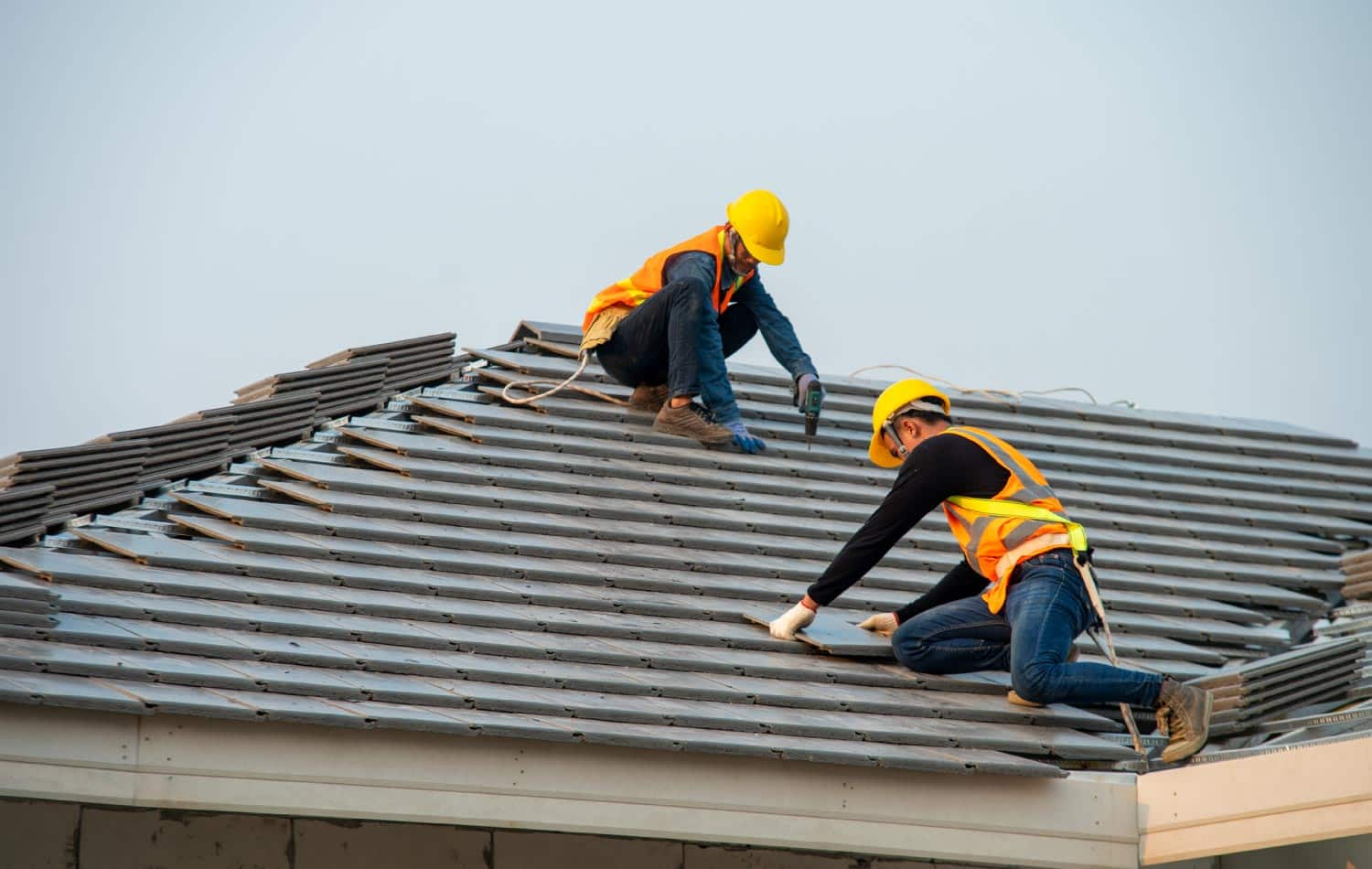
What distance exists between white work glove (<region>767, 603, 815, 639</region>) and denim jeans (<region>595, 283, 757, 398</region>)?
1860 millimetres

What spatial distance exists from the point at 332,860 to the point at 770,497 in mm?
2938

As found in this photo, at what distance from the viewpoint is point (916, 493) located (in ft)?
18.7

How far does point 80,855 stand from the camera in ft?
15.5

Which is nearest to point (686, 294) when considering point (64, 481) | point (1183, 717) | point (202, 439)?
point (202, 439)

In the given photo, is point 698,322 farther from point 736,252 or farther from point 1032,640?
point 1032,640

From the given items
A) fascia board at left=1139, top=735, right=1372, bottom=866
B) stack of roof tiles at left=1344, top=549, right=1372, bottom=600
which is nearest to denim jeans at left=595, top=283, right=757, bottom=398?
fascia board at left=1139, top=735, right=1372, bottom=866

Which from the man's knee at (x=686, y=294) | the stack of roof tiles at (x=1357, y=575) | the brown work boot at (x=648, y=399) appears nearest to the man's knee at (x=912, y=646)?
the man's knee at (x=686, y=294)

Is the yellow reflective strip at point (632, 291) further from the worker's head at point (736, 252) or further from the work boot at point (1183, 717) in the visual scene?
the work boot at point (1183, 717)

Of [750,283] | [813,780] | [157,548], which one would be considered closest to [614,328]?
[750,283]

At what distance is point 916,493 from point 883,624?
647 millimetres

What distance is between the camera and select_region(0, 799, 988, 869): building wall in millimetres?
4715

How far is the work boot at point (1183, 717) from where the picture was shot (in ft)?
18.1

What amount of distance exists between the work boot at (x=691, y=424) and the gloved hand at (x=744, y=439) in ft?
0.23

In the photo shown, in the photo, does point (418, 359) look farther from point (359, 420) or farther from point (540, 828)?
point (540, 828)
